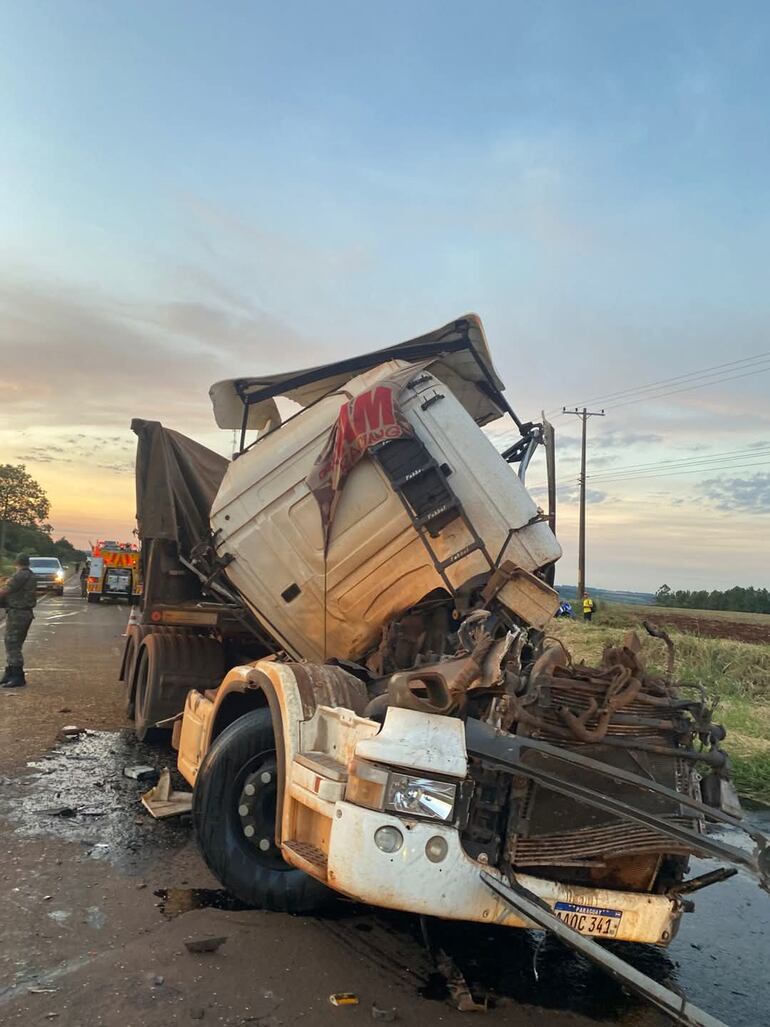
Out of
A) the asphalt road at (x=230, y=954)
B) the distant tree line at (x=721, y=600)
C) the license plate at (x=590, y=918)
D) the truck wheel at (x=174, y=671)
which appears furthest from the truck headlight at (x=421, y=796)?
the distant tree line at (x=721, y=600)

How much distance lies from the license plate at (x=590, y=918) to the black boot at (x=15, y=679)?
9020 millimetres

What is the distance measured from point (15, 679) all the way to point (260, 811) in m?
7.52

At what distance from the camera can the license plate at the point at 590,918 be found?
3.20 m

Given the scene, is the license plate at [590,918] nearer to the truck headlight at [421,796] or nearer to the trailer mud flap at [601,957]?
the trailer mud flap at [601,957]

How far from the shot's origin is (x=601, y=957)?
109 inches

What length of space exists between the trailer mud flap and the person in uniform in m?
8.98

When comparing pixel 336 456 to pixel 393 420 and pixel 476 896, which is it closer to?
pixel 393 420

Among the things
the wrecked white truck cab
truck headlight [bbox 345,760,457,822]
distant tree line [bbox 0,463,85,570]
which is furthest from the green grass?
distant tree line [bbox 0,463,85,570]

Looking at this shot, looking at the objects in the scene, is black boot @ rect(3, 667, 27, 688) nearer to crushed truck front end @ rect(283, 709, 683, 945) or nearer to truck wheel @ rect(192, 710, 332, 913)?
truck wheel @ rect(192, 710, 332, 913)

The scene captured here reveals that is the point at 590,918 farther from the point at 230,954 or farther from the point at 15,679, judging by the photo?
the point at 15,679

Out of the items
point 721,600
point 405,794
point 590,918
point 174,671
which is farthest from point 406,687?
point 721,600

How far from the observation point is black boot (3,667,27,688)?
10453mm

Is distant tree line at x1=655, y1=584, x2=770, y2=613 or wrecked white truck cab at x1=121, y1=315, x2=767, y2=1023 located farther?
distant tree line at x1=655, y1=584, x2=770, y2=613

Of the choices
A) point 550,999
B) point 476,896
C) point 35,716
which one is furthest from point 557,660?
point 35,716
